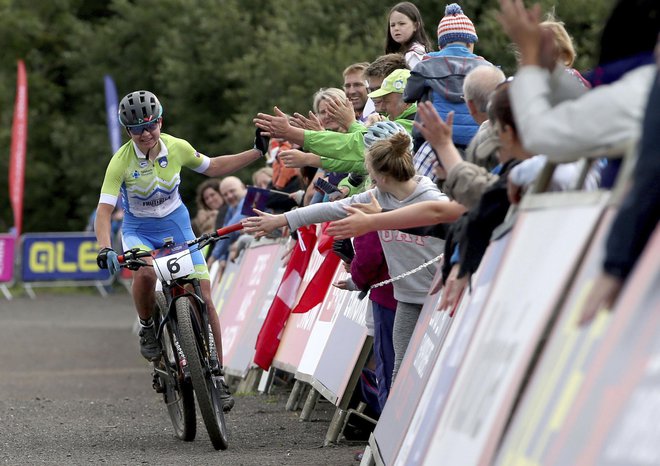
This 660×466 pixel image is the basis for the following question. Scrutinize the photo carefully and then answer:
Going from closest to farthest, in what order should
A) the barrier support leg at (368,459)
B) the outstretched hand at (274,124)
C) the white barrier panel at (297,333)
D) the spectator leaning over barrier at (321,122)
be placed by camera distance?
the barrier support leg at (368,459) → the outstretched hand at (274,124) → the spectator leaning over barrier at (321,122) → the white barrier panel at (297,333)

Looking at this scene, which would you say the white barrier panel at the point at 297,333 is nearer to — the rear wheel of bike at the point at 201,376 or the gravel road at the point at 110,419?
the gravel road at the point at 110,419

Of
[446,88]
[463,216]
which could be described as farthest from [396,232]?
[463,216]

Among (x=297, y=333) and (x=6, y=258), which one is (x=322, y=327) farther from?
(x=6, y=258)

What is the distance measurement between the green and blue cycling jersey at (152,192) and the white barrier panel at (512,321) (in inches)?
208

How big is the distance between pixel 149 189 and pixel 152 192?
35 millimetres

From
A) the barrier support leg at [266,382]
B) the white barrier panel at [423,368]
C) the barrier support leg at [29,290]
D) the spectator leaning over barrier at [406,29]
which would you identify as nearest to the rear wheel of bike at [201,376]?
the white barrier panel at [423,368]

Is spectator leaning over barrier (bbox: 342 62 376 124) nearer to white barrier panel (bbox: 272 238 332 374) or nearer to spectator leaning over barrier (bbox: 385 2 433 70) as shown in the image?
spectator leaning over barrier (bbox: 385 2 433 70)

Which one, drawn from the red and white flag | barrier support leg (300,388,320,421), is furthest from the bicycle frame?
barrier support leg (300,388,320,421)

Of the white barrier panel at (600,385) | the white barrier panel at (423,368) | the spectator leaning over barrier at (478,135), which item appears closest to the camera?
the white barrier panel at (600,385)

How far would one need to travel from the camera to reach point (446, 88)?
26.2 feet

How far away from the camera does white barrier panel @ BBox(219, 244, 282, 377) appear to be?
525 inches

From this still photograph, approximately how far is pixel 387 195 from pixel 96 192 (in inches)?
1717

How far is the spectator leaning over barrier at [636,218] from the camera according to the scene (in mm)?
3092

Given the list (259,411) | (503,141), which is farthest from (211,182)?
(503,141)
